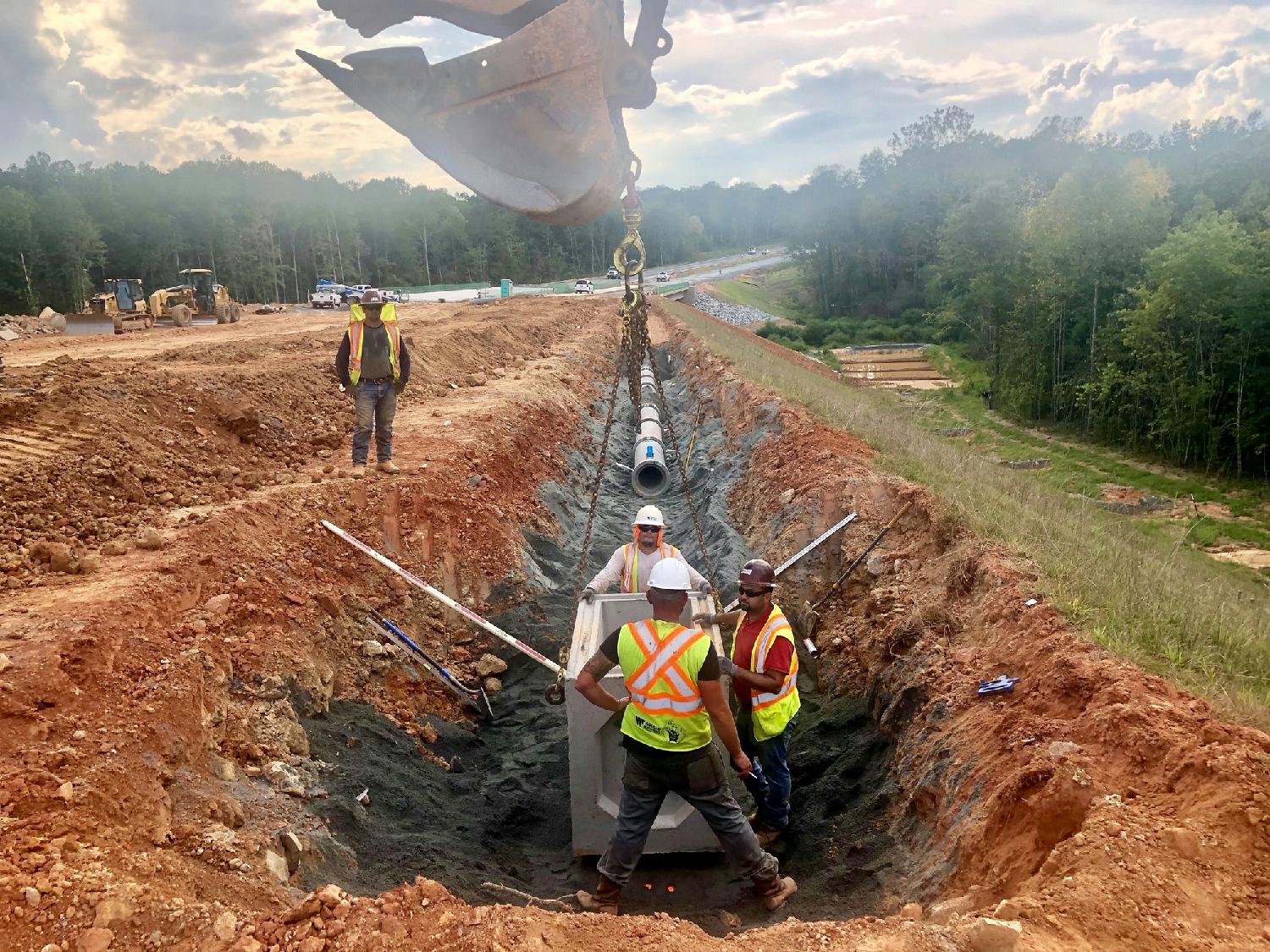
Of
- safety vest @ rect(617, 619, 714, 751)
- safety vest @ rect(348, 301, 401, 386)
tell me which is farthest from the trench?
safety vest @ rect(348, 301, 401, 386)

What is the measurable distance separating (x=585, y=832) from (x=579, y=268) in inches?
2998

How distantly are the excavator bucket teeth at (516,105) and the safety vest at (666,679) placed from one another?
2640 millimetres

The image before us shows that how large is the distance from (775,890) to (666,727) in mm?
1413

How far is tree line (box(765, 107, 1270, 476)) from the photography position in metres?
18.0

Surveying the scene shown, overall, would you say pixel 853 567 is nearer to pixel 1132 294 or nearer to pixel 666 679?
pixel 666 679

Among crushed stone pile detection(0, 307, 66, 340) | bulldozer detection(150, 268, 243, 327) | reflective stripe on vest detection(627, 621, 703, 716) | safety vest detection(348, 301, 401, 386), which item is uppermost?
bulldozer detection(150, 268, 243, 327)

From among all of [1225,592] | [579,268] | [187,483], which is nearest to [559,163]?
[187,483]

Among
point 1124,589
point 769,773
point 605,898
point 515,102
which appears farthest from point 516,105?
point 1124,589

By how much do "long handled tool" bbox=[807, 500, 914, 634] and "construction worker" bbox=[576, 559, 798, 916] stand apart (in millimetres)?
4013

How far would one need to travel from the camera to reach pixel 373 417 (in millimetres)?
9328

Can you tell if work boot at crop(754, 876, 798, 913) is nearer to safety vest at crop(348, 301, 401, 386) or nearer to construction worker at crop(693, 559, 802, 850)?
construction worker at crop(693, 559, 802, 850)

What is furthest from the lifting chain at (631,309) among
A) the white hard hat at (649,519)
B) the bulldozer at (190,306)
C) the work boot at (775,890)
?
the bulldozer at (190,306)

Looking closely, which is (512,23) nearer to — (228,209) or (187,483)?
(187,483)

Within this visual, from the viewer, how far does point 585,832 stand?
5.68 meters
